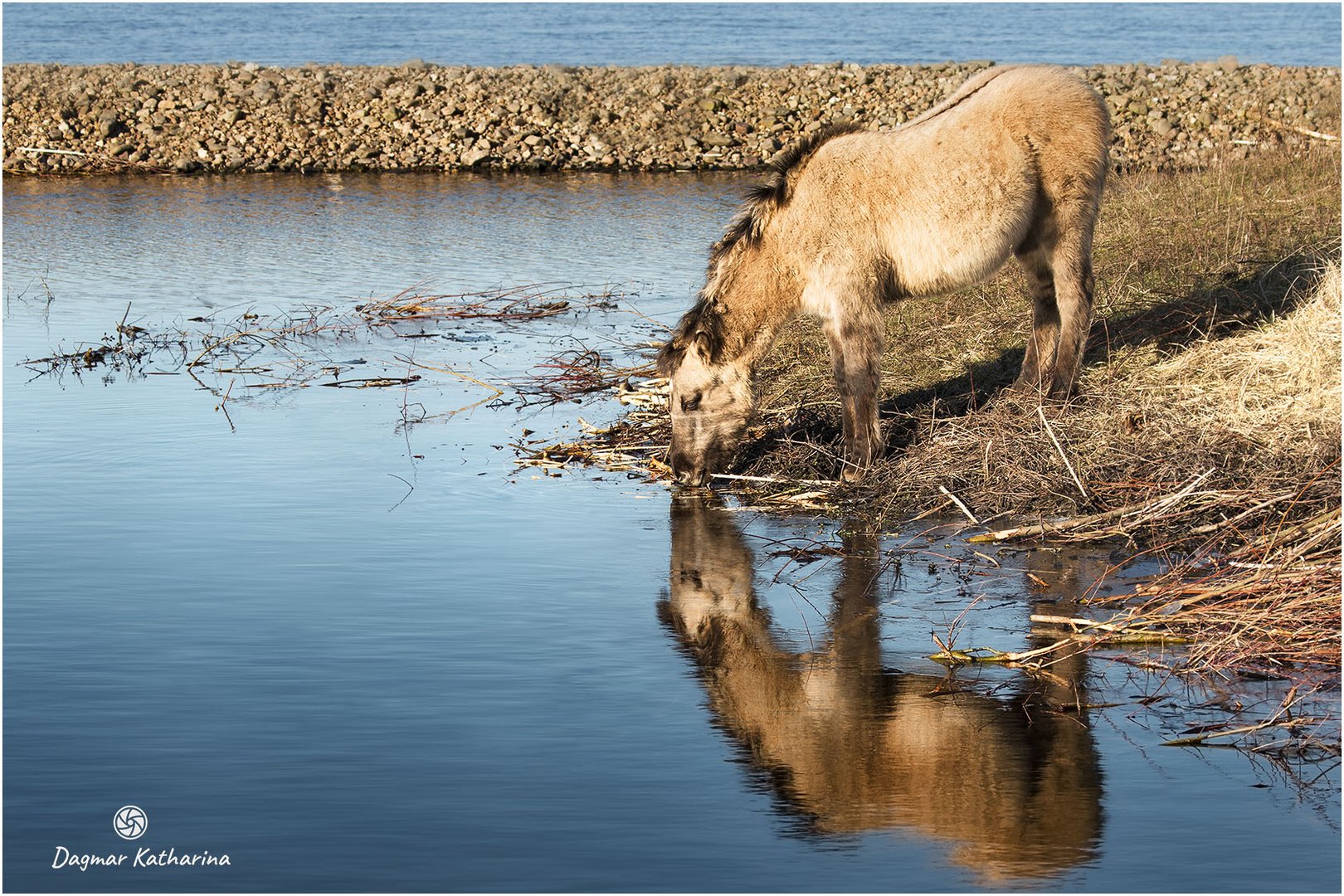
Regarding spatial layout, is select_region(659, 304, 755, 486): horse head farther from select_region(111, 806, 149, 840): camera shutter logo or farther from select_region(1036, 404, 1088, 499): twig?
select_region(111, 806, 149, 840): camera shutter logo

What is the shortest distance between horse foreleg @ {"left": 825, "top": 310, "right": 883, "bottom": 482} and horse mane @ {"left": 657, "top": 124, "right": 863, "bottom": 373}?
2.20 feet

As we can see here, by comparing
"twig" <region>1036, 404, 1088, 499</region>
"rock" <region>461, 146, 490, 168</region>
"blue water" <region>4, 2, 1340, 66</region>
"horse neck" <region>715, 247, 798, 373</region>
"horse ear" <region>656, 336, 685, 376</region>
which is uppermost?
"blue water" <region>4, 2, 1340, 66</region>

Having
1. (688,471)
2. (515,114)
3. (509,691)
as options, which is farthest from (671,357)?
(515,114)

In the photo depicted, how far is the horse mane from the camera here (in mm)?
8516

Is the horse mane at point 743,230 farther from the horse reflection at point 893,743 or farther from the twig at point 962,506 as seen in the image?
the horse reflection at point 893,743

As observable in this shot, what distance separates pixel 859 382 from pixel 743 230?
111cm

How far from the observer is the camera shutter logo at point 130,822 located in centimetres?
461

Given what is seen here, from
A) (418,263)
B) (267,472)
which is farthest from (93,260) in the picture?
(267,472)

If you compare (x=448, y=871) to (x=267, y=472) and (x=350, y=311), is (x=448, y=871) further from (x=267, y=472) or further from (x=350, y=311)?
(x=350, y=311)

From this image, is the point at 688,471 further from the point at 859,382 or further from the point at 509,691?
the point at 509,691

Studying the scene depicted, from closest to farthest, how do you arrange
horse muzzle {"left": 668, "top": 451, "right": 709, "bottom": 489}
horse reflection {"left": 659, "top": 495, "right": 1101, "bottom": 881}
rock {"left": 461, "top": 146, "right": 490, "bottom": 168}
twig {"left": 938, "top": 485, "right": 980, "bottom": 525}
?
horse reflection {"left": 659, "top": 495, "right": 1101, "bottom": 881} < twig {"left": 938, "top": 485, "right": 980, "bottom": 525} < horse muzzle {"left": 668, "top": 451, "right": 709, "bottom": 489} < rock {"left": 461, "top": 146, "right": 490, "bottom": 168}

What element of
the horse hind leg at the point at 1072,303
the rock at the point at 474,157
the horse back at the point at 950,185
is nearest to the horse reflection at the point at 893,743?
the horse back at the point at 950,185

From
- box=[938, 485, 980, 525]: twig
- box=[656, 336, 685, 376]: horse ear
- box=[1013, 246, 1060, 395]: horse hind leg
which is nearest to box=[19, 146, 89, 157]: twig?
box=[656, 336, 685, 376]: horse ear

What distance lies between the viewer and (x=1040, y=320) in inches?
386
